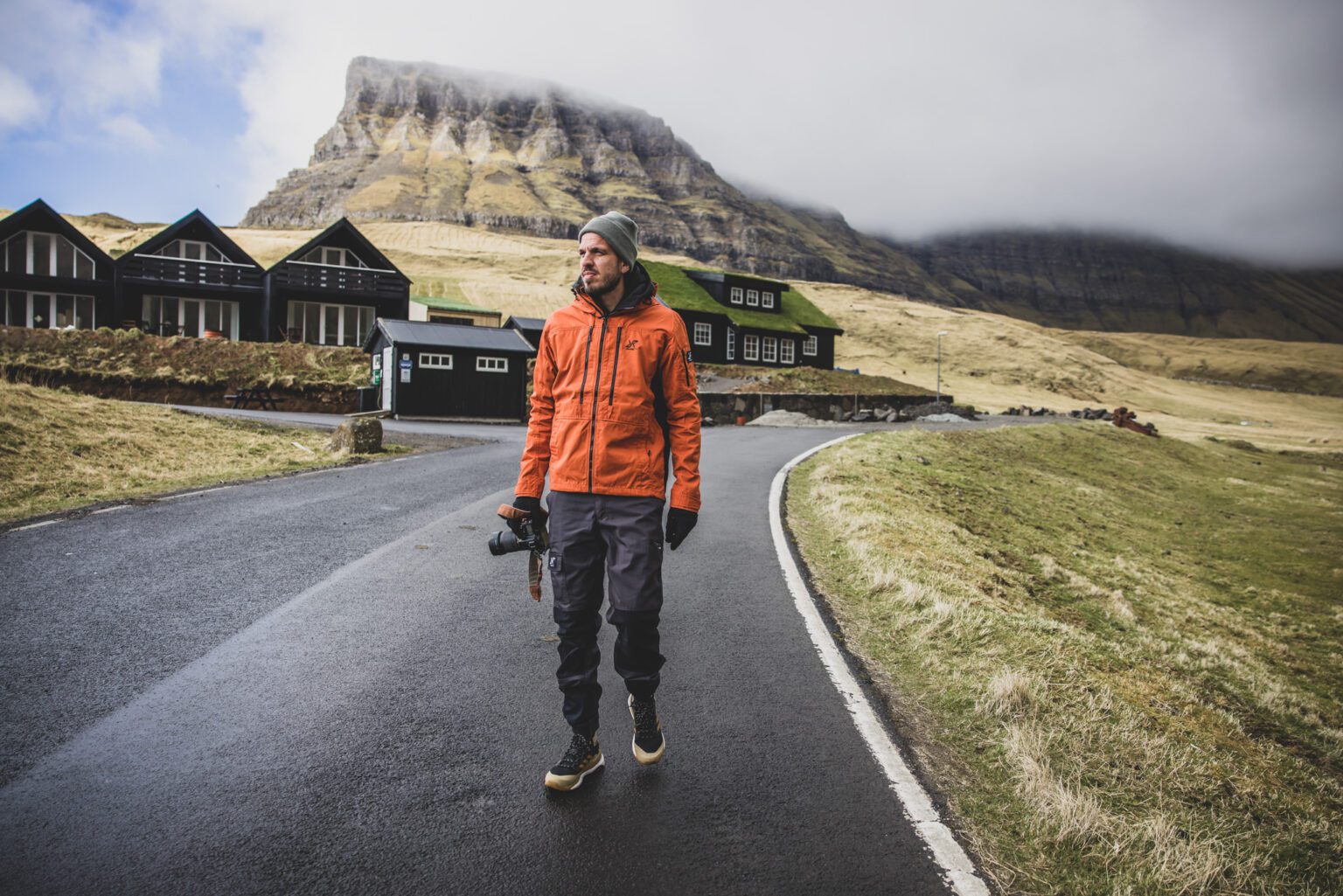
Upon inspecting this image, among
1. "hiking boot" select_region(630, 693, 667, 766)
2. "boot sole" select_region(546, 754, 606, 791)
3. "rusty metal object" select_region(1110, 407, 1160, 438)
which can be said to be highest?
"rusty metal object" select_region(1110, 407, 1160, 438)

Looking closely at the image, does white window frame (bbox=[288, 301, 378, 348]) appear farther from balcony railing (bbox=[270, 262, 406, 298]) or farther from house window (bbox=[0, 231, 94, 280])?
house window (bbox=[0, 231, 94, 280])

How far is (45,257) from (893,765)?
47.7m

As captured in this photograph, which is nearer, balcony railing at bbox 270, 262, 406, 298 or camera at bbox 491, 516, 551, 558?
camera at bbox 491, 516, 551, 558

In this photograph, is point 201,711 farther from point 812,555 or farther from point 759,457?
point 759,457

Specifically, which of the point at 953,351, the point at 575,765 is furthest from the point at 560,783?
the point at 953,351

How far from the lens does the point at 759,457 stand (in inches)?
731

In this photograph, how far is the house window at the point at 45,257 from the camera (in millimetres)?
37219

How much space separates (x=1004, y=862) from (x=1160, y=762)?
154 centimetres

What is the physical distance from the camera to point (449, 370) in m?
30.3

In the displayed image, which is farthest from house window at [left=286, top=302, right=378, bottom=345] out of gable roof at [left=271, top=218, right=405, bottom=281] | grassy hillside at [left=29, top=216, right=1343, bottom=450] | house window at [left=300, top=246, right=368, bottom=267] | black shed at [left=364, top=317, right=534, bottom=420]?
grassy hillside at [left=29, top=216, right=1343, bottom=450]

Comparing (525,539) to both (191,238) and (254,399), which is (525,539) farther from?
(191,238)

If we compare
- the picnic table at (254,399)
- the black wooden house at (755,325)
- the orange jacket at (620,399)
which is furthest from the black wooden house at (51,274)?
the orange jacket at (620,399)

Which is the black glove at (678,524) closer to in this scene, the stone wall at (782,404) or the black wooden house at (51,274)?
the stone wall at (782,404)

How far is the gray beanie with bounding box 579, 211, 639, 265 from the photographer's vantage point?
341cm
